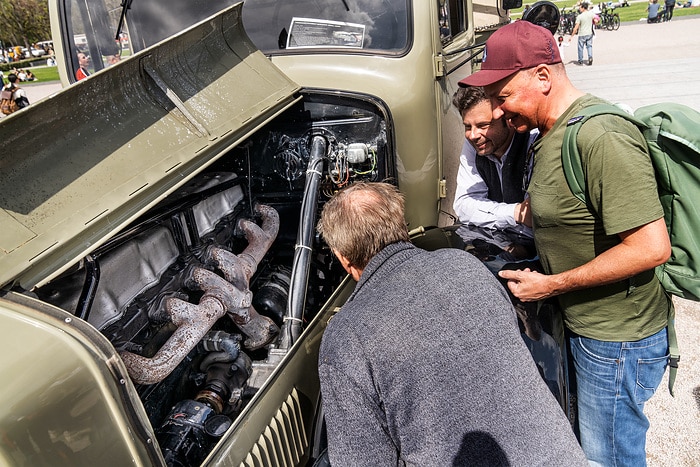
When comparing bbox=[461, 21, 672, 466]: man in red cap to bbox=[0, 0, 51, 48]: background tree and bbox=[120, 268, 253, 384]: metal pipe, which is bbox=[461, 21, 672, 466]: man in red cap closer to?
bbox=[120, 268, 253, 384]: metal pipe

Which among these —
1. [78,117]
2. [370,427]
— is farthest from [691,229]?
[78,117]

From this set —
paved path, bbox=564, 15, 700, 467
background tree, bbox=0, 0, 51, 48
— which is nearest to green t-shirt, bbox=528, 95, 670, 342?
paved path, bbox=564, 15, 700, 467

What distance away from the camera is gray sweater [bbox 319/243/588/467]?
4.14 ft

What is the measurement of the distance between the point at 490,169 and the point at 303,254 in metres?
1.04

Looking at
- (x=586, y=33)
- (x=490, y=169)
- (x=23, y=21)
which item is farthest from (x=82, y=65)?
(x=23, y=21)

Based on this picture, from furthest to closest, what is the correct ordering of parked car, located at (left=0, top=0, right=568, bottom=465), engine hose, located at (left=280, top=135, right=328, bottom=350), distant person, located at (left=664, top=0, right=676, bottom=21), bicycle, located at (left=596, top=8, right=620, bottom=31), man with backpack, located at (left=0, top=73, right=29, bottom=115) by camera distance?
distant person, located at (left=664, top=0, right=676, bottom=21), bicycle, located at (left=596, top=8, right=620, bottom=31), man with backpack, located at (left=0, top=73, right=29, bottom=115), engine hose, located at (left=280, top=135, right=328, bottom=350), parked car, located at (left=0, top=0, right=568, bottom=465)

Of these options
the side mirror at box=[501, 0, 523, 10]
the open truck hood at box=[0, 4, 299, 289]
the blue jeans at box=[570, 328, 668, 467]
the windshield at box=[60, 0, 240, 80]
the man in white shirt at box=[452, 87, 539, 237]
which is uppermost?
the windshield at box=[60, 0, 240, 80]

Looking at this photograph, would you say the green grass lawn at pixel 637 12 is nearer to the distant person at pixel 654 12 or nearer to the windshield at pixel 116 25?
the distant person at pixel 654 12

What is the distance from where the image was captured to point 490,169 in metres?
2.50

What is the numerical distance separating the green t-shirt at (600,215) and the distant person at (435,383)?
0.48 meters

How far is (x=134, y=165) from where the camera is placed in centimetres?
173

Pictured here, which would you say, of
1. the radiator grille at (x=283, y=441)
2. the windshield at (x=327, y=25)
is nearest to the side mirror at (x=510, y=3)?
the windshield at (x=327, y=25)

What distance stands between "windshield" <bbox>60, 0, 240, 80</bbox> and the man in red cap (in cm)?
203

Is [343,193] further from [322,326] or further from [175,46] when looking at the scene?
[175,46]
